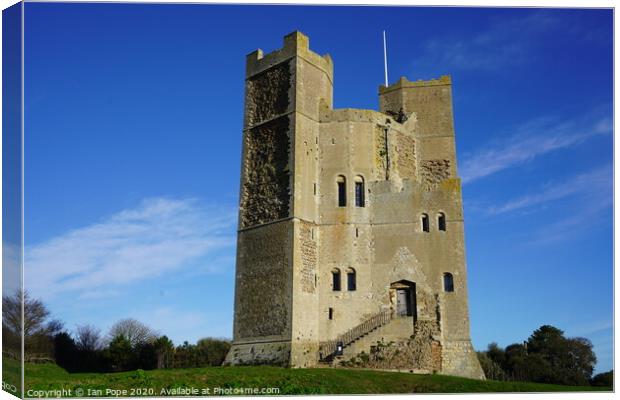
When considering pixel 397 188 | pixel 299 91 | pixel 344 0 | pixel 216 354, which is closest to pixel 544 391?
pixel 344 0

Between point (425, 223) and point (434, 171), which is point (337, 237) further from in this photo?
point (434, 171)

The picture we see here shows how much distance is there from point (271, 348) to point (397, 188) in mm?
9417

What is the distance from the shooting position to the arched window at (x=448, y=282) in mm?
31891

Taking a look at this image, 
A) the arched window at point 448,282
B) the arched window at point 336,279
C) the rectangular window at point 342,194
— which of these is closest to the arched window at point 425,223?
the arched window at point 448,282

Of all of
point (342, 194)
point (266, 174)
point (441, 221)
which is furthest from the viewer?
point (342, 194)

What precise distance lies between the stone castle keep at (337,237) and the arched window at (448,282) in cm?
4

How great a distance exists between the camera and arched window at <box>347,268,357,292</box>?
32.7m

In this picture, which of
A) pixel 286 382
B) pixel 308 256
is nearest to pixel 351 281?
pixel 308 256

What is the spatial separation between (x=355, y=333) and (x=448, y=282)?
14.9ft

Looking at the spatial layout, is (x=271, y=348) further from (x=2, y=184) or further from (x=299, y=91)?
(x=2, y=184)

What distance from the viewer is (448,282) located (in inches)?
1262

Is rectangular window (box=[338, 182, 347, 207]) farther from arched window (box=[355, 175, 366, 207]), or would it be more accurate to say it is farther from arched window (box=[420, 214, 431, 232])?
arched window (box=[420, 214, 431, 232])

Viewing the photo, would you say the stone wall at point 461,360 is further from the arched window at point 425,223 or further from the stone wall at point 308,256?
the stone wall at point 308,256

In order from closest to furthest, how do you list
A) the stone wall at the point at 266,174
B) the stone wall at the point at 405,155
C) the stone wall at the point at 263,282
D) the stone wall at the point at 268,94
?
the stone wall at the point at 263,282
the stone wall at the point at 266,174
the stone wall at the point at 268,94
the stone wall at the point at 405,155
